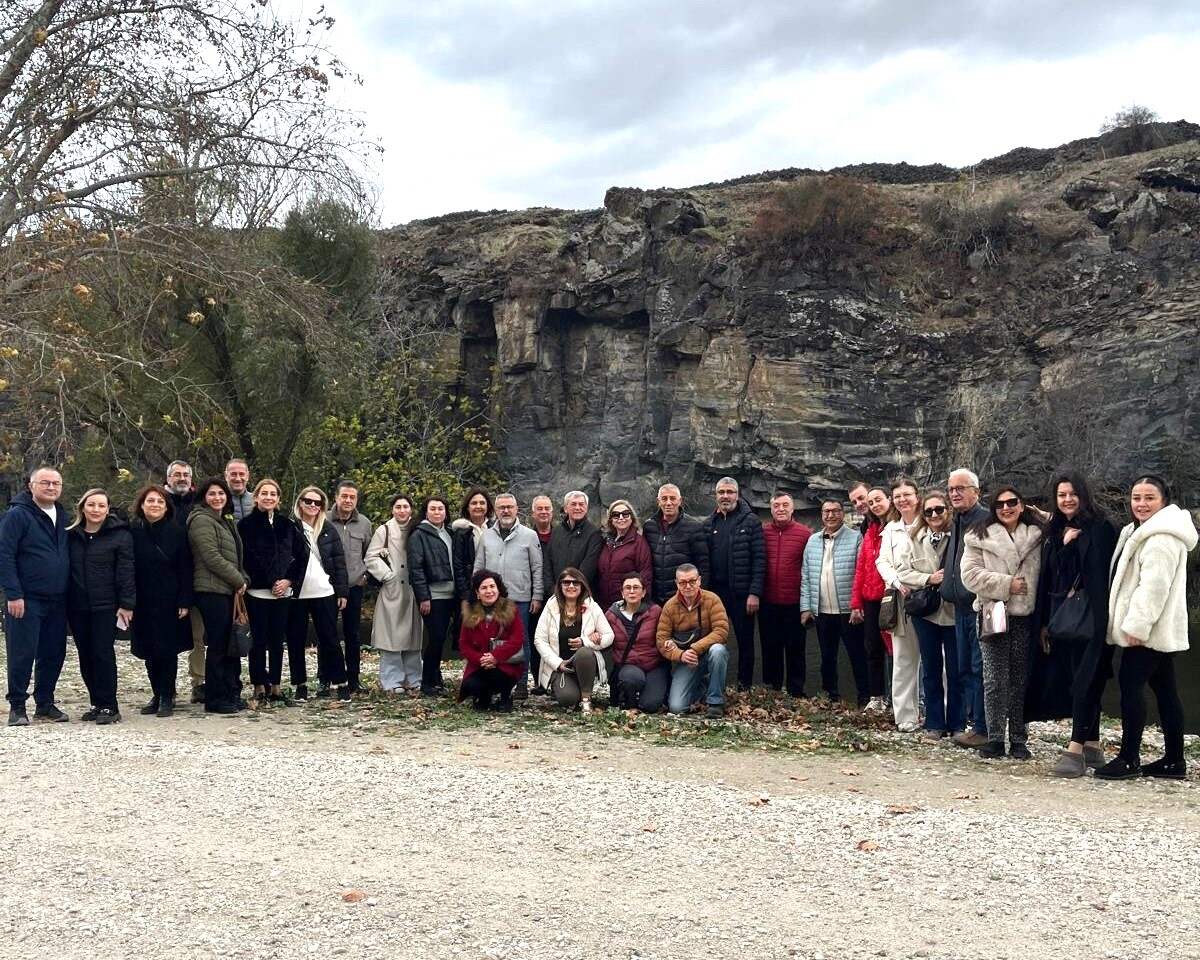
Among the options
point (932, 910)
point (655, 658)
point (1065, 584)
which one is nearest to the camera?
point (932, 910)

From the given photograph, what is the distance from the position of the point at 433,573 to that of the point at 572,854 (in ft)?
19.5

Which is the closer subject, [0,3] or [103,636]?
[103,636]

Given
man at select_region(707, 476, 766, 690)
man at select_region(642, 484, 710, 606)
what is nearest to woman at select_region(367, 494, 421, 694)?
man at select_region(642, 484, 710, 606)

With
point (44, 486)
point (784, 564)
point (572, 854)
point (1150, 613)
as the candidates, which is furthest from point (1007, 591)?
point (44, 486)

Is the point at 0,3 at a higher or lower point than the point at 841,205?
lower

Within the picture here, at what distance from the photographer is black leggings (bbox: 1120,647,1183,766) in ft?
27.1

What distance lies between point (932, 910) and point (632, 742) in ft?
14.8

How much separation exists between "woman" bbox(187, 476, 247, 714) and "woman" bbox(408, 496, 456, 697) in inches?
70.6

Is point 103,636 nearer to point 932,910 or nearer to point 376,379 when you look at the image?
point 932,910

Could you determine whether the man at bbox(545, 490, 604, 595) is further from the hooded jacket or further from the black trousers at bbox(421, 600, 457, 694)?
the hooded jacket

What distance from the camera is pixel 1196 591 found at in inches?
1225

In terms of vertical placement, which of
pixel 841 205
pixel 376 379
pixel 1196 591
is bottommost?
pixel 1196 591

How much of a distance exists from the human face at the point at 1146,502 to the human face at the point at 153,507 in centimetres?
788

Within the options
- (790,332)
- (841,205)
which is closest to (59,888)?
(790,332)
